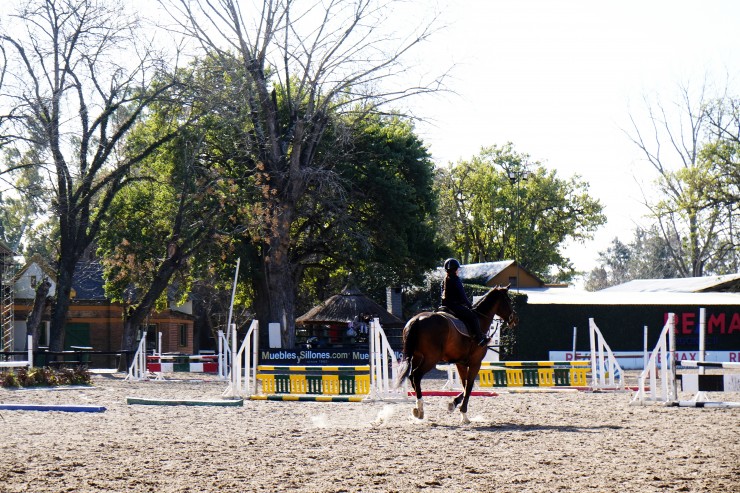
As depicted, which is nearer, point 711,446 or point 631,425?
point 711,446

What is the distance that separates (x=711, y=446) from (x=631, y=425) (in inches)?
100

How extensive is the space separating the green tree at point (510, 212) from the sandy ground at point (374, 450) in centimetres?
5279

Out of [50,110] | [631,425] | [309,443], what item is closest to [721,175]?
[50,110]

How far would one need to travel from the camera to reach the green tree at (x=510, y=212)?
6838cm

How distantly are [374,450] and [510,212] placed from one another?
59.8m

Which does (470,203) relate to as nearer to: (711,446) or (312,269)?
(312,269)

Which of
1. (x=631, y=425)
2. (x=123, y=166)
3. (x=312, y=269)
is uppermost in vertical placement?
(x=123, y=166)

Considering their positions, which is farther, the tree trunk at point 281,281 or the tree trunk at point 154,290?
the tree trunk at point 154,290

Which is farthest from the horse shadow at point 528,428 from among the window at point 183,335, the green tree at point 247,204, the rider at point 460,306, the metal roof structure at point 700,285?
the window at point 183,335

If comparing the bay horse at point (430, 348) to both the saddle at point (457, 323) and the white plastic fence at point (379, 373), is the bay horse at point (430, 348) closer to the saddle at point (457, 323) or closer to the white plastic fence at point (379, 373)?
the saddle at point (457, 323)

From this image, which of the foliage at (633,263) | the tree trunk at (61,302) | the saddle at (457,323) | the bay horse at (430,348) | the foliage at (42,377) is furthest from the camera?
the foliage at (633,263)

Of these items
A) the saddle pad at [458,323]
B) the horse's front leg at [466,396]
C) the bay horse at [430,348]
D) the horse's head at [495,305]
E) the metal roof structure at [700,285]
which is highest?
the metal roof structure at [700,285]

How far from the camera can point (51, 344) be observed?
36.2 meters

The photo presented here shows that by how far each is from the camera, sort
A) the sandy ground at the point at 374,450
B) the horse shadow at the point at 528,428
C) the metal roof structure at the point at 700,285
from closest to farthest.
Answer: the sandy ground at the point at 374,450 < the horse shadow at the point at 528,428 < the metal roof structure at the point at 700,285
